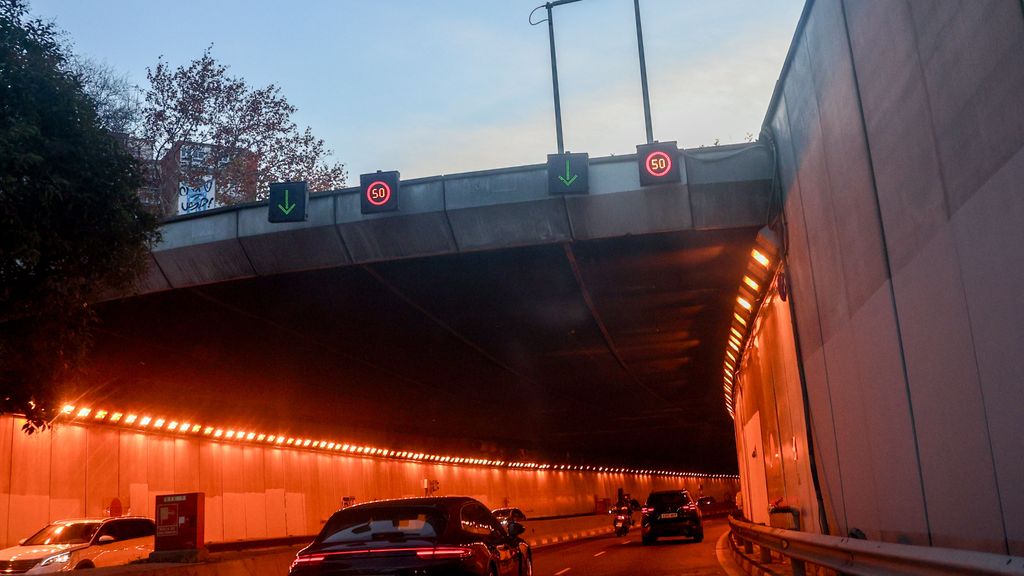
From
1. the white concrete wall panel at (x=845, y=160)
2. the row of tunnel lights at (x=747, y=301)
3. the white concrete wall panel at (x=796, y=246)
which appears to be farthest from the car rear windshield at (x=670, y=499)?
the white concrete wall panel at (x=845, y=160)

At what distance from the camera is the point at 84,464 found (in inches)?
1143

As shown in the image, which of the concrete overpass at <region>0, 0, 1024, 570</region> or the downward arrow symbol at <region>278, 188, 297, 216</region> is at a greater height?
the downward arrow symbol at <region>278, 188, 297, 216</region>

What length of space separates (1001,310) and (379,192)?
42.9 ft

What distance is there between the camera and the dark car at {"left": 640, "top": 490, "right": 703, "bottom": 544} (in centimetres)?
3453

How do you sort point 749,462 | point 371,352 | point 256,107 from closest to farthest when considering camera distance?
point 371,352 < point 749,462 < point 256,107

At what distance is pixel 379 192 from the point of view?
17906 mm

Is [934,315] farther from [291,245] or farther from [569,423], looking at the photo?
[569,423]

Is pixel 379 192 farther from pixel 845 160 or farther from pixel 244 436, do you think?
pixel 244 436

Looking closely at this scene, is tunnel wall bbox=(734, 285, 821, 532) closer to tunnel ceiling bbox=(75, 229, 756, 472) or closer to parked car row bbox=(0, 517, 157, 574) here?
tunnel ceiling bbox=(75, 229, 756, 472)

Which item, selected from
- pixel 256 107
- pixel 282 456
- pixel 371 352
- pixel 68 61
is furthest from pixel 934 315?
pixel 256 107

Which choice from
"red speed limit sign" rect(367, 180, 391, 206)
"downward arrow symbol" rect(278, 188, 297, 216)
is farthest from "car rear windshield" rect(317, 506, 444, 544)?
"downward arrow symbol" rect(278, 188, 297, 216)

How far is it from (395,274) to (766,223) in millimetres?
7562

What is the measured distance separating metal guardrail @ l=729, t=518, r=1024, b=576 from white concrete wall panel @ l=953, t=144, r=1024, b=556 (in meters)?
0.62

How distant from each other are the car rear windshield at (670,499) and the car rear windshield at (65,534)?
2026 cm
